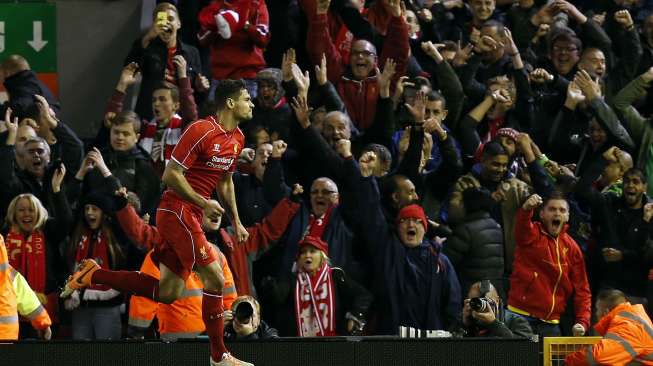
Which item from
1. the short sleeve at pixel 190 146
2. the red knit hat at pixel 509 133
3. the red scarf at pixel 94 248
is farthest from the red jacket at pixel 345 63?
the short sleeve at pixel 190 146

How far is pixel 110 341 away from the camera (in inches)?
392

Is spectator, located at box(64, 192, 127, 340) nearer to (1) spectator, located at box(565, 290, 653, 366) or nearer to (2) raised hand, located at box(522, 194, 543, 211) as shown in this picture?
(2) raised hand, located at box(522, 194, 543, 211)

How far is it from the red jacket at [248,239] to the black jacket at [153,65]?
6.96 feet

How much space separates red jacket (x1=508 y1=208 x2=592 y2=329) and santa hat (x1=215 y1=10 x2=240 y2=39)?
3358 mm

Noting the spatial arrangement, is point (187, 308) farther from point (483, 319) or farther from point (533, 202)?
point (533, 202)

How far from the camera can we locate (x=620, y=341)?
34.0 feet

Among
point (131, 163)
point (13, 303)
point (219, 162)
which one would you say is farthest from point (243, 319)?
point (131, 163)

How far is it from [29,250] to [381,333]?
2.90 metres

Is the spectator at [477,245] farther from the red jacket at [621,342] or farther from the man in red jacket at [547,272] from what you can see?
the red jacket at [621,342]

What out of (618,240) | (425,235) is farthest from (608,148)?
(425,235)

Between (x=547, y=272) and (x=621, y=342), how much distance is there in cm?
262

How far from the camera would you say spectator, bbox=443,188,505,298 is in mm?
13117

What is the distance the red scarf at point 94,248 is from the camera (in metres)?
12.8

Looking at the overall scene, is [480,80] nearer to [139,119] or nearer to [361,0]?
[361,0]
